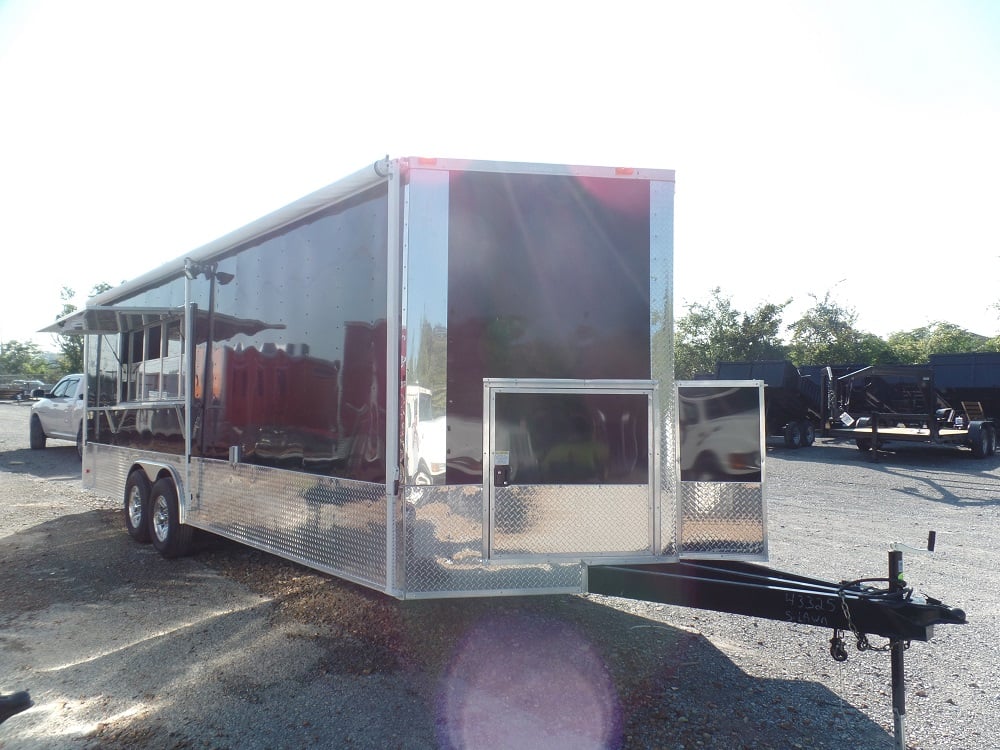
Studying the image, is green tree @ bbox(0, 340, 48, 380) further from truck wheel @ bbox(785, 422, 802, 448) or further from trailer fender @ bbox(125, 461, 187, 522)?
trailer fender @ bbox(125, 461, 187, 522)

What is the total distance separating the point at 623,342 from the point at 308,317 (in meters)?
1.99

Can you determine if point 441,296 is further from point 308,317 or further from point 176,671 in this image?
point 176,671

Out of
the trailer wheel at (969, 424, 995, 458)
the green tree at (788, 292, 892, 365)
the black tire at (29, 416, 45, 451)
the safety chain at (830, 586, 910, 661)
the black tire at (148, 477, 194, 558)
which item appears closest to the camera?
the safety chain at (830, 586, 910, 661)

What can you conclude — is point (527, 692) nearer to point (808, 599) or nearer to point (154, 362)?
point (808, 599)

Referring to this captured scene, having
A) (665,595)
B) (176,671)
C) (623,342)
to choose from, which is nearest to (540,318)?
(623,342)

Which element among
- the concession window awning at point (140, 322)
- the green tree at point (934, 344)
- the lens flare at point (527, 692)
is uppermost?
the green tree at point (934, 344)

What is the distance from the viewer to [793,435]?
17.8 m

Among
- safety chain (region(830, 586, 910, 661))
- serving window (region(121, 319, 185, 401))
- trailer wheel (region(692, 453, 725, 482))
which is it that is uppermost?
serving window (region(121, 319, 185, 401))

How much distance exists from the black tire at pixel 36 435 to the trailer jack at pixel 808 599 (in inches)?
634

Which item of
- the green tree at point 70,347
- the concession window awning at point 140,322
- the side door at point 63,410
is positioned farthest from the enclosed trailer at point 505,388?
the green tree at point 70,347

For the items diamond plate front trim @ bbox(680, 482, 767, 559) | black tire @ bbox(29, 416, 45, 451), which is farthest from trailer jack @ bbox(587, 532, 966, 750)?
black tire @ bbox(29, 416, 45, 451)

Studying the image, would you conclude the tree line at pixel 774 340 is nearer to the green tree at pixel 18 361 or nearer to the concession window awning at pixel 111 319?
the concession window awning at pixel 111 319

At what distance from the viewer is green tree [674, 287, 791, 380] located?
109 feet

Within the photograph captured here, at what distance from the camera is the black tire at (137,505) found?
263 inches
